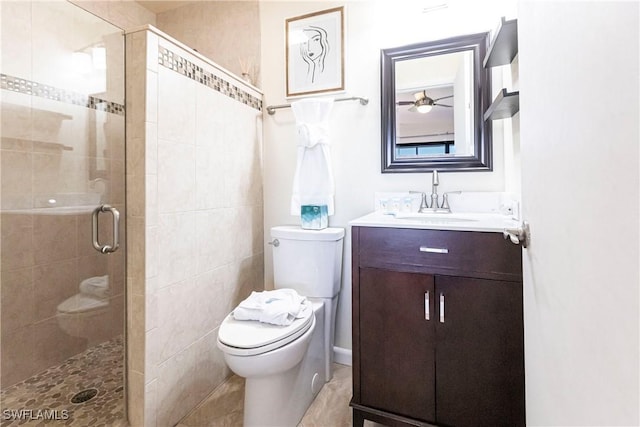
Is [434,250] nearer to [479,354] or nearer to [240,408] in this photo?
[479,354]

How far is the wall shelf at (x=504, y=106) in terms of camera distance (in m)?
→ 1.17

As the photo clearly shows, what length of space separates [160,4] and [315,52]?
1327mm

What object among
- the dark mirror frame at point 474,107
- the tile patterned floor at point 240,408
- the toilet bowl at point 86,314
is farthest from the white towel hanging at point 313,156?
the toilet bowl at point 86,314

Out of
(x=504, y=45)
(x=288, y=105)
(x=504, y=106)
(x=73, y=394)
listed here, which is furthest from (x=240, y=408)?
(x=504, y=45)

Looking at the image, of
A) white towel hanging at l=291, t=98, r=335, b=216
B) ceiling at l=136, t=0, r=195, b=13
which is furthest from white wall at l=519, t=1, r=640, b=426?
ceiling at l=136, t=0, r=195, b=13

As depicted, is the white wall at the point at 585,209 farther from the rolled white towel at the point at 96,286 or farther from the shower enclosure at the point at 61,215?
the rolled white towel at the point at 96,286

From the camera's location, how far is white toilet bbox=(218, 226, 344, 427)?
3.93ft

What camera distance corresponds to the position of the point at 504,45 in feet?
4.12

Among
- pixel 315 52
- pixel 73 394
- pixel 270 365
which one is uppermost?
pixel 315 52

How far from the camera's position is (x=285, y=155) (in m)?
2.02

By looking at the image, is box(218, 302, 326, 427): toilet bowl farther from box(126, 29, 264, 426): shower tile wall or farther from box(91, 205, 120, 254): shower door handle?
box(91, 205, 120, 254): shower door handle

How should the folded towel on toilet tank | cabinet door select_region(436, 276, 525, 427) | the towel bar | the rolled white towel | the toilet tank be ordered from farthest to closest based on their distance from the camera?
1. the towel bar
2. the toilet tank
3. the rolled white towel
4. the folded towel on toilet tank
5. cabinet door select_region(436, 276, 525, 427)

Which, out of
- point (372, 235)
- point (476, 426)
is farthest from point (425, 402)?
point (372, 235)

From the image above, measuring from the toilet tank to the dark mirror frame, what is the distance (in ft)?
1.79
